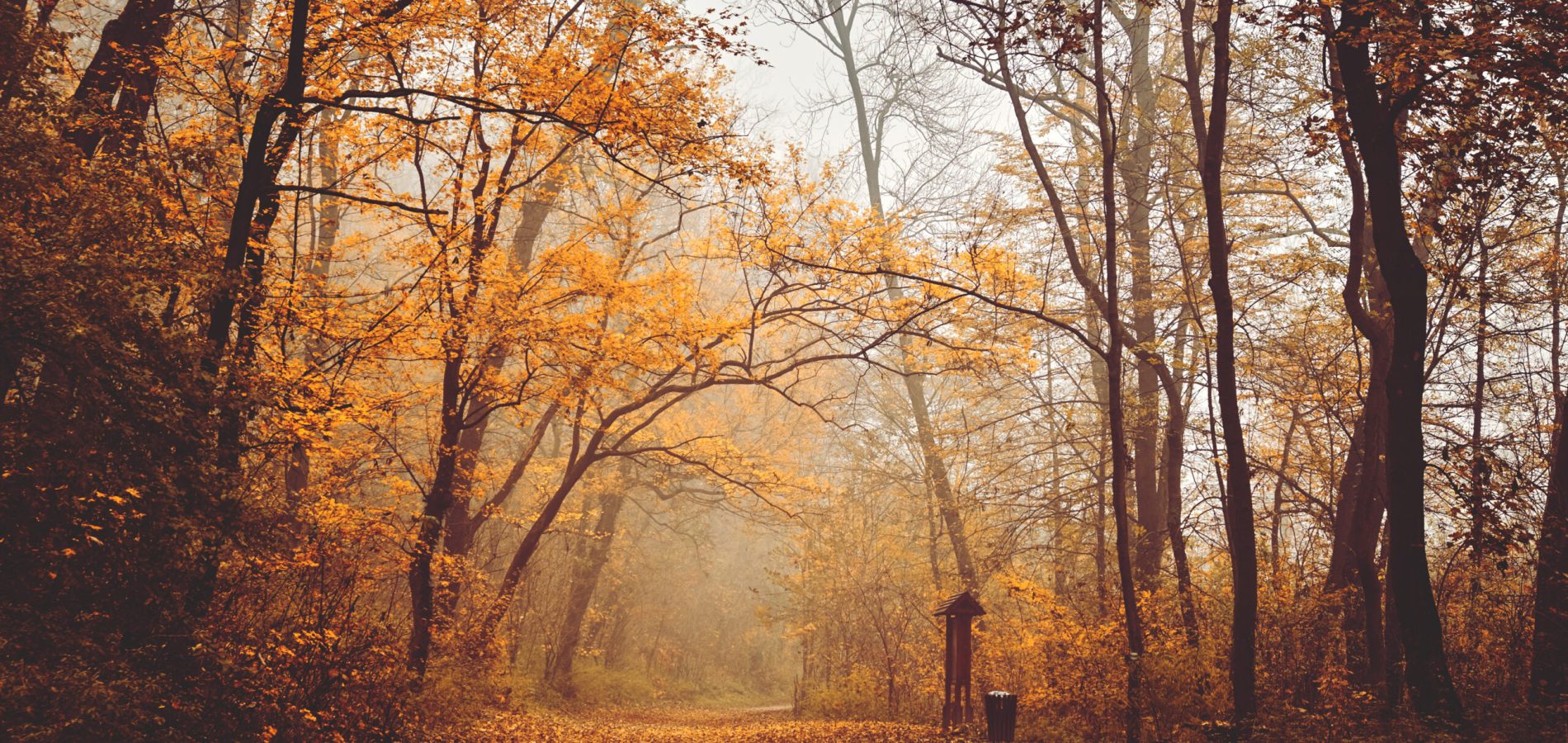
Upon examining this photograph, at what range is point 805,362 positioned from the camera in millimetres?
11953

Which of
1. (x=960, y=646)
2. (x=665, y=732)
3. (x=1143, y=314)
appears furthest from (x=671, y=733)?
(x=1143, y=314)

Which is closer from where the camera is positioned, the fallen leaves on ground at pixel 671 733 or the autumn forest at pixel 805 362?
the autumn forest at pixel 805 362

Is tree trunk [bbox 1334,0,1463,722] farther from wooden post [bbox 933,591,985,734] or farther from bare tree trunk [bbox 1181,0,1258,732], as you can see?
wooden post [bbox 933,591,985,734]

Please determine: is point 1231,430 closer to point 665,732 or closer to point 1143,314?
point 1143,314

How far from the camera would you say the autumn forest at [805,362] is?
4918mm

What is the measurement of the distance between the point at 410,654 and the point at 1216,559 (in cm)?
1079

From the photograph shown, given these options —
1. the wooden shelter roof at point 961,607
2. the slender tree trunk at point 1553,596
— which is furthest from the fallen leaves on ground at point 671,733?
the slender tree trunk at point 1553,596

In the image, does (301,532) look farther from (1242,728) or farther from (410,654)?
(1242,728)

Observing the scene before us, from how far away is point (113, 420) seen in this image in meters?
4.49

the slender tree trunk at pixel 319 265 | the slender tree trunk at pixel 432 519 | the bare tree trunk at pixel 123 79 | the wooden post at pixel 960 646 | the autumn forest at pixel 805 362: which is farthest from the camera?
the wooden post at pixel 960 646

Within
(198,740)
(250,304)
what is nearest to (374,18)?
(250,304)

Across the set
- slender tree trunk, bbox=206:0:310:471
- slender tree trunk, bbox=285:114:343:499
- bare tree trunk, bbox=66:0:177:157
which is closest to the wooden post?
slender tree trunk, bbox=285:114:343:499

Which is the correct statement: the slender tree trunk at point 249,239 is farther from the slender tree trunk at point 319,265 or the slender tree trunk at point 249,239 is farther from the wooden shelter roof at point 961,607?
the wooden shelter roof at point 961,607

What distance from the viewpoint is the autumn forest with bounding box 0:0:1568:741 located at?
16.1 feet
